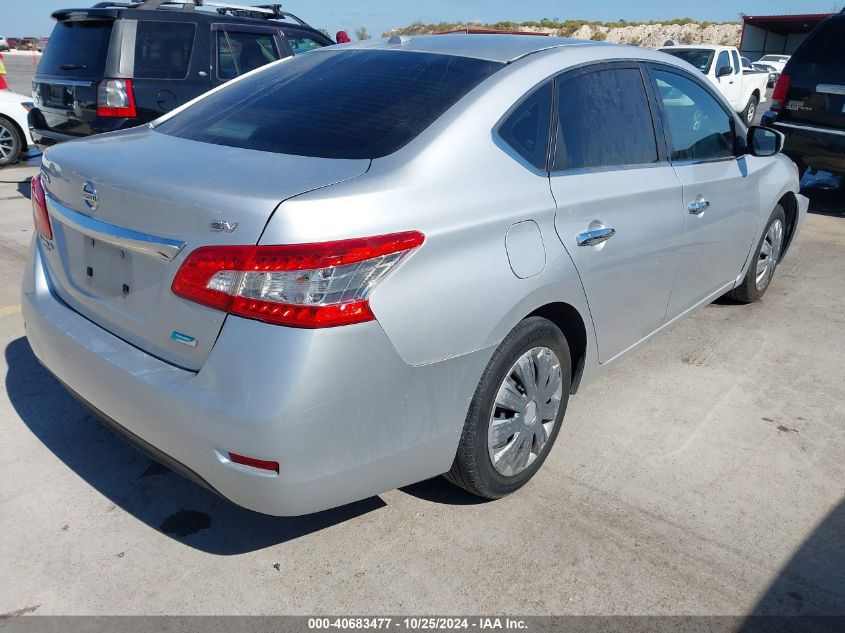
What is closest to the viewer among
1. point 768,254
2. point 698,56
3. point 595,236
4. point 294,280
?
point 294,280

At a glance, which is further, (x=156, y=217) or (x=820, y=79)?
(x=820, y=79)

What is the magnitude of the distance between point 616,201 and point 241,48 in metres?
5.64

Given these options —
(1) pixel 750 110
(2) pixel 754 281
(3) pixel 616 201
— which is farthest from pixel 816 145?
(1) pixel 750 110

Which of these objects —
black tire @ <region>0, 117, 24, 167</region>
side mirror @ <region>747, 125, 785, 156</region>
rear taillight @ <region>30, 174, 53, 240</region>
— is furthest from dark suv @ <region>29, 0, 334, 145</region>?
side mirror @ <region>747, 125, 785, 156</region>

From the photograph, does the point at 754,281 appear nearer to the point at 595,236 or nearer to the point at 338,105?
the point at 595,236

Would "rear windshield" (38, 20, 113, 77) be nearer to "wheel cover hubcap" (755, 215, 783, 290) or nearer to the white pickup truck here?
"wheel cover hubcap" (755, 215, 783, 290)

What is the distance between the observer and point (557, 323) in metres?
3.07

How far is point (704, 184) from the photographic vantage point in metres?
3.82

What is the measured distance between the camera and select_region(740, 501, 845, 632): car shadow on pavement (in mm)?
2447

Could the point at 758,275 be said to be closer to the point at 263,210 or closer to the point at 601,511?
the point at 601,511

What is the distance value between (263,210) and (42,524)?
5.04 feet

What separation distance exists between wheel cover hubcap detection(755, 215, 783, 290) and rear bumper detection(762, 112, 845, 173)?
9.29ft

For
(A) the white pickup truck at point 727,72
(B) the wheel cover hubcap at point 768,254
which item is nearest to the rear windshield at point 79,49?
(B) the wheel cover hubcap at point 768,254

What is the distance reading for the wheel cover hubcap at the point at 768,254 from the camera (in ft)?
16.6
